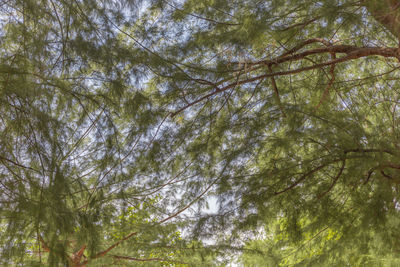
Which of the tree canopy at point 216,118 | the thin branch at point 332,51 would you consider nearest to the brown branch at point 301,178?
the tree canopy at point 216,118

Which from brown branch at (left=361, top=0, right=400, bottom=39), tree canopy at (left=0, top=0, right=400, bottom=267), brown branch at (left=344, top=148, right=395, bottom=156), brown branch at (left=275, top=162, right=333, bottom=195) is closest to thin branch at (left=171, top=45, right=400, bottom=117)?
tree canopy at (left=0, top=0, right=400, bottom=267)

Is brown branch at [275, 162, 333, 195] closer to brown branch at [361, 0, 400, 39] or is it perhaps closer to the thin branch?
the thin branch

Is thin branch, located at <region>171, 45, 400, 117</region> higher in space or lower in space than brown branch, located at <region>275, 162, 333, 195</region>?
higher

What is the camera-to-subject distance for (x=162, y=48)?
309 centimetres

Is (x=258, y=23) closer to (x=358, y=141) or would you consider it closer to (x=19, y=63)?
(x=358, y=141)

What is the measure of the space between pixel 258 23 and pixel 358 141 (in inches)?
41.2

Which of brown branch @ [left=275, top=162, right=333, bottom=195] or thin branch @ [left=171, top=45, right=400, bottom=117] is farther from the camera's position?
brown branch @ [left=275, top=162, right=333, bottom=195]

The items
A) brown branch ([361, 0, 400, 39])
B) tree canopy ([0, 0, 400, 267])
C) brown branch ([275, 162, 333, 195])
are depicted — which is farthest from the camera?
brown branch ([275, 162, 333, 195])

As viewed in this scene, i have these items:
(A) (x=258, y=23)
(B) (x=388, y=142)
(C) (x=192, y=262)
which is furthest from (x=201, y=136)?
(C) (x=192, y=262)

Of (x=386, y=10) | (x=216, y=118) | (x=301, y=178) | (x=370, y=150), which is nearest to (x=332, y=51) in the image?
(x=386, y=10)

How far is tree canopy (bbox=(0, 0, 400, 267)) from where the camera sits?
241cm

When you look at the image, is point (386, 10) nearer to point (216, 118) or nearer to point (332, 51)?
point (332, 51)

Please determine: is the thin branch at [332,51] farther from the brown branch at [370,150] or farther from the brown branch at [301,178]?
the brown branch at [301,178]

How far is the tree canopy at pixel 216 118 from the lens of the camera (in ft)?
7.92
